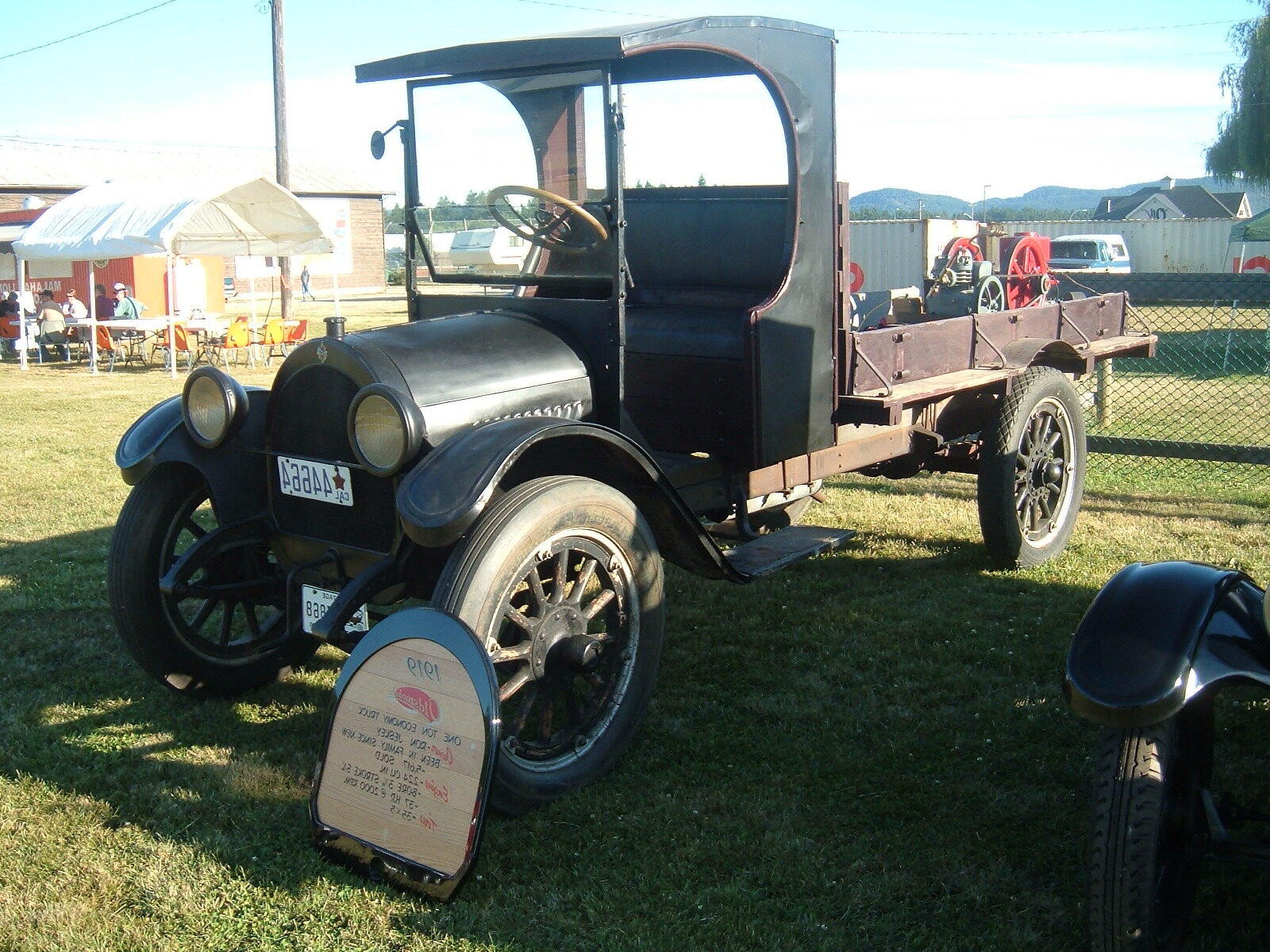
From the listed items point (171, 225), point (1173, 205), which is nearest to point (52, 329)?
point (171, 225)

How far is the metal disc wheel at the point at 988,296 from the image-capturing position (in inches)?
285

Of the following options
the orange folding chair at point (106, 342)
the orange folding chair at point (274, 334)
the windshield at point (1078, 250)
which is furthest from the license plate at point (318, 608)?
the windshield at point (1078, 250)

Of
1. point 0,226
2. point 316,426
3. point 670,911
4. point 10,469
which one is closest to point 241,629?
point 316,426

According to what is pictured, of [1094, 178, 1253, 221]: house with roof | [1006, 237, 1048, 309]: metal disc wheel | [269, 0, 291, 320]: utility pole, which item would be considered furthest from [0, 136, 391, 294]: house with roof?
[1094, 178, 1253, 221]: house with roof

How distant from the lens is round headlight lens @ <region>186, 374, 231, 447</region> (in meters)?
3.86

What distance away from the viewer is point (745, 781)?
355cm

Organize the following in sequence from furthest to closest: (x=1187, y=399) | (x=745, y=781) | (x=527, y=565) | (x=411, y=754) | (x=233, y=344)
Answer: (x=233, y=344) → (x=1187, y=399) → (x=745, y=781) → (x=527, y=565) → (x=411, y=754)

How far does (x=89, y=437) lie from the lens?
409 inches

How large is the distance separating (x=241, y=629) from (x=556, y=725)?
1.93 m

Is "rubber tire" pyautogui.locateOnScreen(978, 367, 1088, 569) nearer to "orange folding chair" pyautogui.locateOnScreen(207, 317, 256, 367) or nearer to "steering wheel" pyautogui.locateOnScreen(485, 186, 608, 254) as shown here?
"steering wheel" pyautogui.locateOnScreen(485, 186, 608, 254)

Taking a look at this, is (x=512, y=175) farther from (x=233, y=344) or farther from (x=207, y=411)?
(x=233, y=344)

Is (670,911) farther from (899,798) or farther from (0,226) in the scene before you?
(0,226)

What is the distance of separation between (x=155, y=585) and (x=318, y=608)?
0.70 m

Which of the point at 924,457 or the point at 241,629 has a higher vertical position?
the point at 924,457
